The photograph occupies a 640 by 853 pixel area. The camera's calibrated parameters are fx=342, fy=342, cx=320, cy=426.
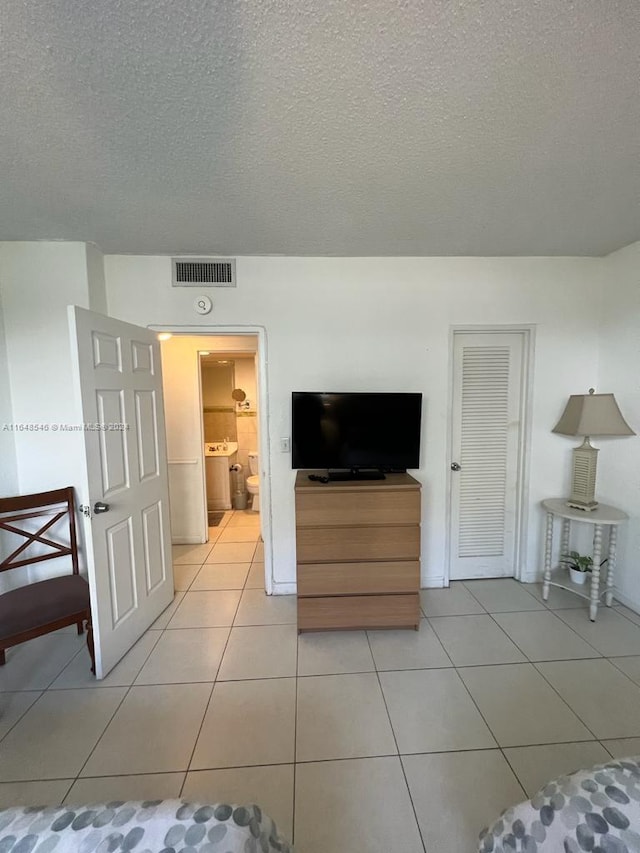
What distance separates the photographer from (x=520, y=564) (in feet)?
8.97

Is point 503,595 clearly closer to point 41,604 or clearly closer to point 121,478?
point 121,478

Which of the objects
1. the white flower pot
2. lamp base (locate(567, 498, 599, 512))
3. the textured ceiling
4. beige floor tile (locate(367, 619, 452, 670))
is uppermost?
the textured ceiling

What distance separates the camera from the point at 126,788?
1.30m

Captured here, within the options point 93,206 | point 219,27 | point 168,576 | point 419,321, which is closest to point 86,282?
point 93,206

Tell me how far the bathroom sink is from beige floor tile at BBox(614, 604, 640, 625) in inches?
156

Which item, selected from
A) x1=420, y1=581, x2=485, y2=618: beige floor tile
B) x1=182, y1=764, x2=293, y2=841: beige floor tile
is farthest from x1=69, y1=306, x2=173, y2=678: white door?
x1=420, y1=581, x2=485, y2=618: beige floor tile

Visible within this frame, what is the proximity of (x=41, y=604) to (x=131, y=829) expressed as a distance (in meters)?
1.58

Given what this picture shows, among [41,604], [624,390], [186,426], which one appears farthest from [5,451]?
[624,390]

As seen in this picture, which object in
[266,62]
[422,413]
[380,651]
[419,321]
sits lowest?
[380,651]

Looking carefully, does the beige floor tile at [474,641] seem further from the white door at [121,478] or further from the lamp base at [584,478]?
the white door at [121,478]

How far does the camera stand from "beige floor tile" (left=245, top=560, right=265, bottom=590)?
2729 millimetres

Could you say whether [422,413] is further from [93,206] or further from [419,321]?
[93,206]

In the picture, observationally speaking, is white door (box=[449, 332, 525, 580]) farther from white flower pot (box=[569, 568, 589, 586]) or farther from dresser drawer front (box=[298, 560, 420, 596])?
dresser drawer front (box=[298, 560, 420, 596])

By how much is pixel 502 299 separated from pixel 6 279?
→ 132 inches
